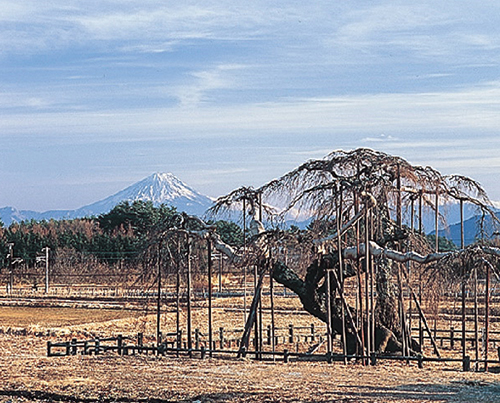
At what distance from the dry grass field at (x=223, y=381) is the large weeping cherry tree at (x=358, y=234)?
2.20m

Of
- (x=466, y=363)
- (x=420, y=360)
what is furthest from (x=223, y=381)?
(x=466, y=363)

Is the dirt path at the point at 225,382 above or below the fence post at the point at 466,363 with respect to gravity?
below

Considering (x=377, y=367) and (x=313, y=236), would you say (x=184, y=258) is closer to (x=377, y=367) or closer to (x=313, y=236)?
(x=313, y=236)

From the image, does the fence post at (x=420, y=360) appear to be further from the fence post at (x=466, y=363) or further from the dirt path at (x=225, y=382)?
the fence post at (x=466, y=363)

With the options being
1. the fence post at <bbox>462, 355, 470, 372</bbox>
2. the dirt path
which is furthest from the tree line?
the fence post at <bbox>462, 355, 470, 372</bbox>

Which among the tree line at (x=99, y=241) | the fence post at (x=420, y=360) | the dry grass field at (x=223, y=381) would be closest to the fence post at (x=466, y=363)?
the dry grass field at (x=223, y=381)

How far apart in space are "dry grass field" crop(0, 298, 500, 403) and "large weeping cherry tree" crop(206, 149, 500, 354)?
86.5 inches

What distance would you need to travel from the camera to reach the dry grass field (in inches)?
657

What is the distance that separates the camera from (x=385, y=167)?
23.8 m

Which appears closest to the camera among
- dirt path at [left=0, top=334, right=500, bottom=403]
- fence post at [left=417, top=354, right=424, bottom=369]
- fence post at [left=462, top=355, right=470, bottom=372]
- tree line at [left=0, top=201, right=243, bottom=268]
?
dirt path at [left=0, top=334, right=500, bottom=403]

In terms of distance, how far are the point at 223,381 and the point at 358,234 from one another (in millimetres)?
5504

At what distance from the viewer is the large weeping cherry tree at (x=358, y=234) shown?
22125 mm

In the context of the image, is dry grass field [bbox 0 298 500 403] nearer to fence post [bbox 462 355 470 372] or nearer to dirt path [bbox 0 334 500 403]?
dirt path [bbox 0 334 500 403]

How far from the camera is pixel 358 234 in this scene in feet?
70.2
